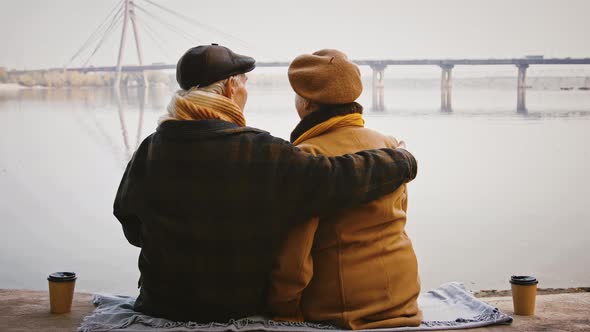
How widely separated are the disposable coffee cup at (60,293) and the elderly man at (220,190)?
376 millimetres

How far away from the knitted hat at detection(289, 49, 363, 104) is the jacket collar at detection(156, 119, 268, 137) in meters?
0.16

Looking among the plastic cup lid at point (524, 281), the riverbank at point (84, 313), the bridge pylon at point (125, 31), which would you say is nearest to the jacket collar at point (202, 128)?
the riverbank at point (84, 313)

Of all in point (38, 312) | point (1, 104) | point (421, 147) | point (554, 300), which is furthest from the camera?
point (1, 104)

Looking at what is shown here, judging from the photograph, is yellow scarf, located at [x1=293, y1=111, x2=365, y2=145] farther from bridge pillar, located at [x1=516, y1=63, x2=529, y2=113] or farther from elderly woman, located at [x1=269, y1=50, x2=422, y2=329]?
bridge pillar, located at [x1=516, y1=63, x2=529, y2=113]

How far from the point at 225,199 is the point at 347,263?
32cm

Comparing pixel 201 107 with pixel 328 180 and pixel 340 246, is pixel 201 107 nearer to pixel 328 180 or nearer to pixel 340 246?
pixel 328 180

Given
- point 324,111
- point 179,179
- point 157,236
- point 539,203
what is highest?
point 324,111

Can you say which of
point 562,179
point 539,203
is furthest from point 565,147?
point 539,203

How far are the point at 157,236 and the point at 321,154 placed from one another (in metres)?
0.44

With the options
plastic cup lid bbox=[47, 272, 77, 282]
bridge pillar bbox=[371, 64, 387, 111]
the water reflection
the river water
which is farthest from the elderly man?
bridge pillar bbox=[371, 64, 387, 111]

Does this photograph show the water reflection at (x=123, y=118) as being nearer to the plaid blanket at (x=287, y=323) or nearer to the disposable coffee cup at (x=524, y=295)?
the plaid blanket at (x=287, y=323)

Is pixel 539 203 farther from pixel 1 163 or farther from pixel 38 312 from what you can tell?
pixel 1 163

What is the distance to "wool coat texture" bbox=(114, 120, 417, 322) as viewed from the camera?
1.82 m

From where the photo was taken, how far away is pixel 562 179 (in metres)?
7.82
